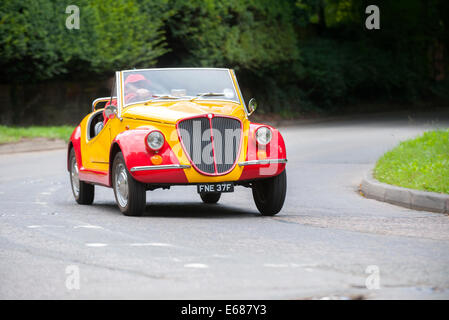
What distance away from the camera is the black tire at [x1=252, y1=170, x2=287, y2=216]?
10.5 m

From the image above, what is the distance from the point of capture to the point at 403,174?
13375mm

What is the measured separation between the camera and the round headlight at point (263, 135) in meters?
10.3

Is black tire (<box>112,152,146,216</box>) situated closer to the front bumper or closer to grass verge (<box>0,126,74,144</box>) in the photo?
the front bumper

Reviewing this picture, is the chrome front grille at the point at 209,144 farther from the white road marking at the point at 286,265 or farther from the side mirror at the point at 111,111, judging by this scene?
the white road marking at the point at 286,265

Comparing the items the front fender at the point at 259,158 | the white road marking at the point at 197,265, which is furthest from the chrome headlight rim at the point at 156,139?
the white road marking at the point at 197,265

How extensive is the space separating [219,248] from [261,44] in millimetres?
32949

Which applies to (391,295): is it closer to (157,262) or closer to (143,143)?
(157,262)

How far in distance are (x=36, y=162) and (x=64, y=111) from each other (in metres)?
13.3

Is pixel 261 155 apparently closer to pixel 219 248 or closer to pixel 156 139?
pixel 156 139

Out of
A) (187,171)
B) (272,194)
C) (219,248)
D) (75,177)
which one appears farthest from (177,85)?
(219,248)

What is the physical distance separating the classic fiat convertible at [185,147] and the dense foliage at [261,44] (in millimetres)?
16881

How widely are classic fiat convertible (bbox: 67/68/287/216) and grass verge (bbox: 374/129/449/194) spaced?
8.49 feet
